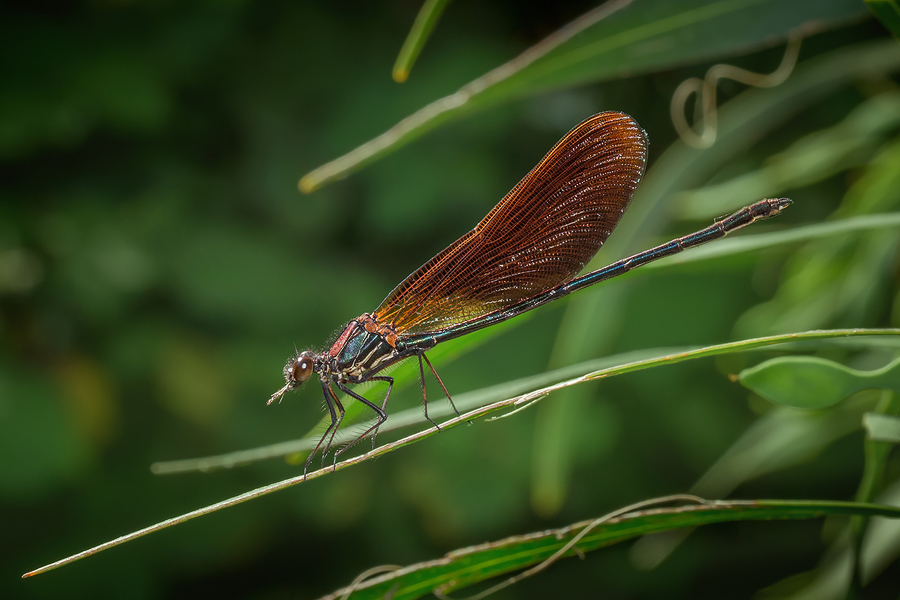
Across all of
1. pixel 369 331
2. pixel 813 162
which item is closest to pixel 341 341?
pixel 369 331

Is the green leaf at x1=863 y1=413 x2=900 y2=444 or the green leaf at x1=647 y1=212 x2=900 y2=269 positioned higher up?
the green leaf at x1=647 y1=212 x2=900 y2=269

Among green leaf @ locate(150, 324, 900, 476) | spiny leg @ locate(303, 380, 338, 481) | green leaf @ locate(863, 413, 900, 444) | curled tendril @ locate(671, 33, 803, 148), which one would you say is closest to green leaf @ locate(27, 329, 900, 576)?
green leaf @ locate(150, 324, 900, 476)

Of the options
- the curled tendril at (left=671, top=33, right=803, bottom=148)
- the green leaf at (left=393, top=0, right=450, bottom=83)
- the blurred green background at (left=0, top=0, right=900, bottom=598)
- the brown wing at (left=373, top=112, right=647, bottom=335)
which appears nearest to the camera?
the green leaf at (left=393, top=0, right=450, bottom=83)

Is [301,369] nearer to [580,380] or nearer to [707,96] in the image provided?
[580,380]

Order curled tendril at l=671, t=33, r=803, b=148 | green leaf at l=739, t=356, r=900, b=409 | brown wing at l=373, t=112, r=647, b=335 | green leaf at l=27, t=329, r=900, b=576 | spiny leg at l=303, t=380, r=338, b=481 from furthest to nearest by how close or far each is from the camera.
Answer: curled tendril at l=671, t=33, r=803, b=148 → brown wing at l=373, t=112, r=647, b=335 → spiny leg at l=303, t=380, r=338, b=481 → green leaf at l=739, t=356, r=900, b=409 → green leaf at l=27, t=329, r=900, b=576

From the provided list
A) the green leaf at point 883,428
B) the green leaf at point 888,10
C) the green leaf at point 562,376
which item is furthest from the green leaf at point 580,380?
the green leaf at point 888,10

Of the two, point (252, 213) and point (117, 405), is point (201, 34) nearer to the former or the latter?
point (252, 213)

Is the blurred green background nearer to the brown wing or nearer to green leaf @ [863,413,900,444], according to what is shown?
the brown wing

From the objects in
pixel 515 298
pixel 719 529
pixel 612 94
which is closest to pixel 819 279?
pixel 515 298
